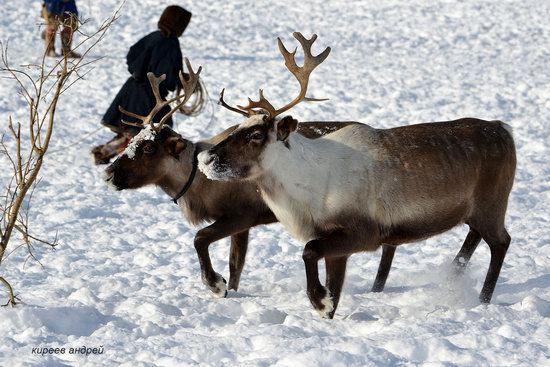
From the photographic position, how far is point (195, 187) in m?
6.16

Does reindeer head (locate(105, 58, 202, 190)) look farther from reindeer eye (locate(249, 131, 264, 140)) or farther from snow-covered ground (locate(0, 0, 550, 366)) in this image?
reindeer eye (locate(249, 131, 264, 140))

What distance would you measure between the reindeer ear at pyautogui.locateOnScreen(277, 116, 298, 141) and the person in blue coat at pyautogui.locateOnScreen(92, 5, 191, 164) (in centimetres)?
353

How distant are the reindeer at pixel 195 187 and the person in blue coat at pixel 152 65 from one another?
8.12 ft

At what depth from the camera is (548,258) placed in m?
6.90

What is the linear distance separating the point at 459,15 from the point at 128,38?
636 centimetres

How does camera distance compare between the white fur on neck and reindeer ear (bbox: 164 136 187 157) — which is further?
reindeer ear (bbox: 164 136 187 157)

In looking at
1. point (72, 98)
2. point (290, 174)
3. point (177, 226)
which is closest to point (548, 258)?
point (290, 174)

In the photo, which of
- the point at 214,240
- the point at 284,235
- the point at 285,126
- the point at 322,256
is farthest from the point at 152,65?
the point at 322,256

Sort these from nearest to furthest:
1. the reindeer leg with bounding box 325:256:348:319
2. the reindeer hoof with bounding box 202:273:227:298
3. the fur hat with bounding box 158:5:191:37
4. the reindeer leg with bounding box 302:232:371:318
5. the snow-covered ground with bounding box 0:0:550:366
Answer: the snow-covered ground with bounding box 0:0:550:366, the reindeer leg with bounding box 302:232:371:318, the reindeer leg with bounding box 325:256:348:319, the reindeer hoof with bounding box 202:273:227:298, the fur hat with bounding box 158:5:191:37

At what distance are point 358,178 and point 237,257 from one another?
1.38 meters

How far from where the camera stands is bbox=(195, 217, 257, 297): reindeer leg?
582 centimetres

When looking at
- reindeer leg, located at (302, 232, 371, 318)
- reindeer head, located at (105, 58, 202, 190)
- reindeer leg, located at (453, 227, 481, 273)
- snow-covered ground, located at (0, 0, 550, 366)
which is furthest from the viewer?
reindeer leg, located at (453, 227, 481, 273)

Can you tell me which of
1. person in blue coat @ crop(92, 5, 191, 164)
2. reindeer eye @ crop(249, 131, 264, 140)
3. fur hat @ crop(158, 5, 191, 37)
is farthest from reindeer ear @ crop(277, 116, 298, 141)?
fur hat @ crop(158, 5, 191, 37)

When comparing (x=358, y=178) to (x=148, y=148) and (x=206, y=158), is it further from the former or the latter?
(x=148, y=148)
